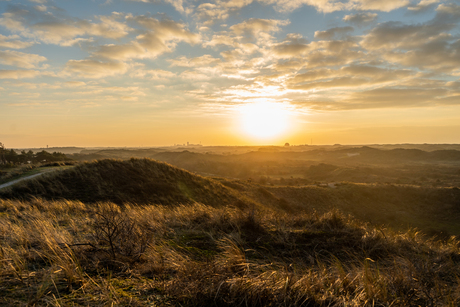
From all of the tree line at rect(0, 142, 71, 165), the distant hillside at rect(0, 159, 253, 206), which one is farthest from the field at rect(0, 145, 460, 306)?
the tree line at rect(0, 142, 71, 165)

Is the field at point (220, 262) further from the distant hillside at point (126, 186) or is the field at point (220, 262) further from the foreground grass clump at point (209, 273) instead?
the distant hillside at point (126, 186)

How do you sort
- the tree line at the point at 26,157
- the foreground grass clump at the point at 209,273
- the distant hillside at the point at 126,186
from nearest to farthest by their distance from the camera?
the foreground grass clump at the point at 209,273, the distant hillside at the point at 126,186, the tree line at the point at 26,157

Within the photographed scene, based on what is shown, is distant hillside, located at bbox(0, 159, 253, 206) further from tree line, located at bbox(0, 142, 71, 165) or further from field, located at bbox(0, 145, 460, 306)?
tree line, located at bbox(0, 142, 71, 165)

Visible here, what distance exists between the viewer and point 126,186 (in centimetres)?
2503

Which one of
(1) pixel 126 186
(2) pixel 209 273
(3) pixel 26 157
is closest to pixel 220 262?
(2) pixel 209 273

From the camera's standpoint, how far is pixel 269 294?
A: 294cm

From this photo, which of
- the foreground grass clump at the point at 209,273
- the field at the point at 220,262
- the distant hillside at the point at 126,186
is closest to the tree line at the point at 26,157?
the distant hillside at the point at 126,186

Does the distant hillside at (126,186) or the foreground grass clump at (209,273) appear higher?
the foreground grass clump at (209,273)

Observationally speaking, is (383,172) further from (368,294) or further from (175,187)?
(368,294)

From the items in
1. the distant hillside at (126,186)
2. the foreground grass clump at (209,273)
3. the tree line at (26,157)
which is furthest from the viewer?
the tree line at (26,157)

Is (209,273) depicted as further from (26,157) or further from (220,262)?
(26,157)

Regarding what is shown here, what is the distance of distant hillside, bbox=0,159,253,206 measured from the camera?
68.8 feet

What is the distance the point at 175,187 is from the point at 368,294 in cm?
2645

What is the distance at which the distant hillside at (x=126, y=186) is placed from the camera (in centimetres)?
2097
